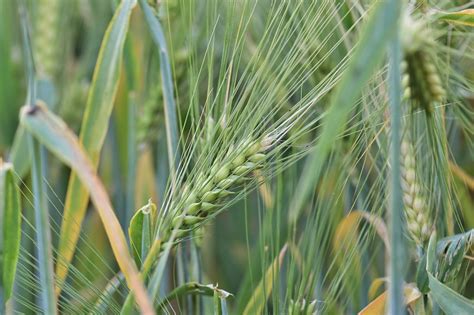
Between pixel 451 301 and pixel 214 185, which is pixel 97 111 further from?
pixel 451 301

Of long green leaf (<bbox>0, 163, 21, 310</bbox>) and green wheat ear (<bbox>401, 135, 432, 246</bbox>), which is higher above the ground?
long green leaf (<bbox>0, 163, 21, 310</bbox>)

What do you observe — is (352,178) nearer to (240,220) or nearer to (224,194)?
(224,194)

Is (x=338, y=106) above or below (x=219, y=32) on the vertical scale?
below

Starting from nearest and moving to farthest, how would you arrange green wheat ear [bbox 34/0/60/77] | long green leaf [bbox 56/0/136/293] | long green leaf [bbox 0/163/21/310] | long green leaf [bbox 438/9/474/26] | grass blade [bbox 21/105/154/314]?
grass blade [bbox 21/105/154/314], long green leaf [bbox 0/163/21/310], long green leaf [bbox 438/9/474/26], long green leaf [bbox 56/0/136/293], green wheat ear [bbox 34/0/60/77]

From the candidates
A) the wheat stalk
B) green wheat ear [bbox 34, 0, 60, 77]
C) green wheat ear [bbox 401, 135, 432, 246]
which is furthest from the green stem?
green wheat ear [bbox 34, 0, 60, 77]

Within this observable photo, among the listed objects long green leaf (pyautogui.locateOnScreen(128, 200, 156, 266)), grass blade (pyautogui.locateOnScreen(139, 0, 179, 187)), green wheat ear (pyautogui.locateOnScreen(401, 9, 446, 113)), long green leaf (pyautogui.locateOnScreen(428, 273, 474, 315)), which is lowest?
long green leaf (pyautogui.locateOnScreen(428, 273, 474, 315))

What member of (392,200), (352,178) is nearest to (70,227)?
(352,178)

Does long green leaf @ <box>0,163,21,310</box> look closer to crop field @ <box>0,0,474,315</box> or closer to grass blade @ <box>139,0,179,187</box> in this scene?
crop field @ <box>0,0,474,315</box>

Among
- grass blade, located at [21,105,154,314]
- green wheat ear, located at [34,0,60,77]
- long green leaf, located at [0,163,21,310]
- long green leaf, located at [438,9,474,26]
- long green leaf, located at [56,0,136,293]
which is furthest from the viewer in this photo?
green wheat ear, located at [34,0,60,77]
